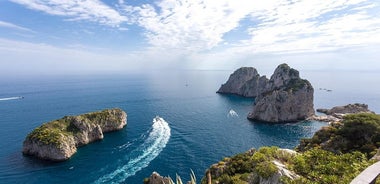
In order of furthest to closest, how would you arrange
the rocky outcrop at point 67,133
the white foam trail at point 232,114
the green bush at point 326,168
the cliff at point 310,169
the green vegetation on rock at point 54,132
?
the white foam trail at point 232,114 < the green vegetation on rock at point 54,132 < the rocky outcrop at point 67,133 < the cliff at point 310,169 < the green bush at point 326,168

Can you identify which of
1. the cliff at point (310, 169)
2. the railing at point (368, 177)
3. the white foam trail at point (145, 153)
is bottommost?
the white foam trail at point (145, 153)

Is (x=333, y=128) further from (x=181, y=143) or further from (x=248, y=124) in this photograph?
(x=248, y=124)

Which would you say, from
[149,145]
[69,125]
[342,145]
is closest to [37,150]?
[69,125]

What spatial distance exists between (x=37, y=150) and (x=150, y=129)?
41.9 m

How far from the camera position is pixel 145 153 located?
74.2m

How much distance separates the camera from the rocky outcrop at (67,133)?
70.9 metres

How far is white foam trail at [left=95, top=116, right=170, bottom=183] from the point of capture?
5988cm

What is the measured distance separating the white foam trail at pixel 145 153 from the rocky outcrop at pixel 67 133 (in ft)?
63.1

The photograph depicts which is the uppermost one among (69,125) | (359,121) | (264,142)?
(359,121)

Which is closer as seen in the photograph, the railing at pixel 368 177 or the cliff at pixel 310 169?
the railing at pixel 368 177

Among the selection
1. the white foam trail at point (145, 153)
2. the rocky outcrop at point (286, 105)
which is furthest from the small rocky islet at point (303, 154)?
the white foam trail at point (145, 153)

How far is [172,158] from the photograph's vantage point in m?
70.4

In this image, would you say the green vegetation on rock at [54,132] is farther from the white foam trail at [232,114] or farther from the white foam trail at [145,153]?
the white foam trail at [232,114]

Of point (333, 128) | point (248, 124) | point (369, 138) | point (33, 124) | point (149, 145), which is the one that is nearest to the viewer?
point (369, 138)
